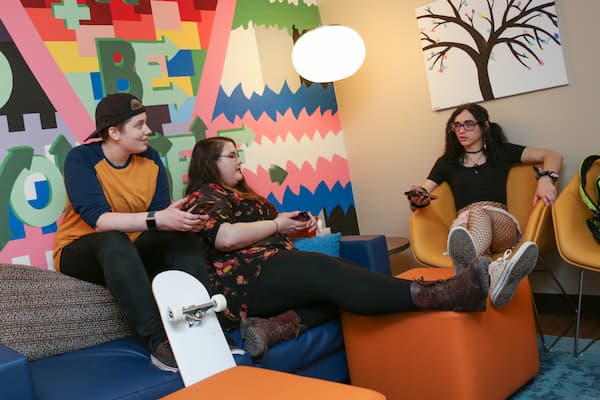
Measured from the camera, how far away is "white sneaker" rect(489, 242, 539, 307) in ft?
6.69

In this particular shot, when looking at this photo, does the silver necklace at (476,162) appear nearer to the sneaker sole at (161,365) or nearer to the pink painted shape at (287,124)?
the pink painted shape at (287,124)

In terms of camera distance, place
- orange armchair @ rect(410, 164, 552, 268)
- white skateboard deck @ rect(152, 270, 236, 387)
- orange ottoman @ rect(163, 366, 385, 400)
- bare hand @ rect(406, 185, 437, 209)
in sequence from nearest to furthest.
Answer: orange ottoman @ rect(163, 366, 385, 400) < white skateboard deck @ rect(152, 270, 236, 387) < orange armchair @ rect(410, 164, 552, 268) < bare hand @ rect(406, 185, 437, 209)

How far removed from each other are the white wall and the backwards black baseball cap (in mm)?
1846

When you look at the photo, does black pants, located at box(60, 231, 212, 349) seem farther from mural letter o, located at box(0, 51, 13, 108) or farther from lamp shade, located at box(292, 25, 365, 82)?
lamp shade, located at box(292, 25, 365, 82)

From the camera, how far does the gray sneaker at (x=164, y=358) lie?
192 centimetres

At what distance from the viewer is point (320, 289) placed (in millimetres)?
2223

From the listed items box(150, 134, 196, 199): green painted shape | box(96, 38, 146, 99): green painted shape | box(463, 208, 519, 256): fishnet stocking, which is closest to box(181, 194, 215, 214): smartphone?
box(150, 134, 196, 199): green painted shape

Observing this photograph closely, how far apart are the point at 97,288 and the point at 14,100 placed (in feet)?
2.95

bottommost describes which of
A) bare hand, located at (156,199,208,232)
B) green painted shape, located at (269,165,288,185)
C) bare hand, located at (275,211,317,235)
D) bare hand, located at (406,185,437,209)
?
bare hand, located at (406,185,437,209)

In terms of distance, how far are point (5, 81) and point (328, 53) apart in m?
1.75

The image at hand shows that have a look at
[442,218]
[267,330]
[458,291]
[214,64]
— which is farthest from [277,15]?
[458,291]

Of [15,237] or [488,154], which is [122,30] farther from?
[488,154]

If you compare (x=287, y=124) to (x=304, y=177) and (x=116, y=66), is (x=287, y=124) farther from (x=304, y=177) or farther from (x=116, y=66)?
(x=116, y=66)

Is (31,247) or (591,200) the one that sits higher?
(31,247)
